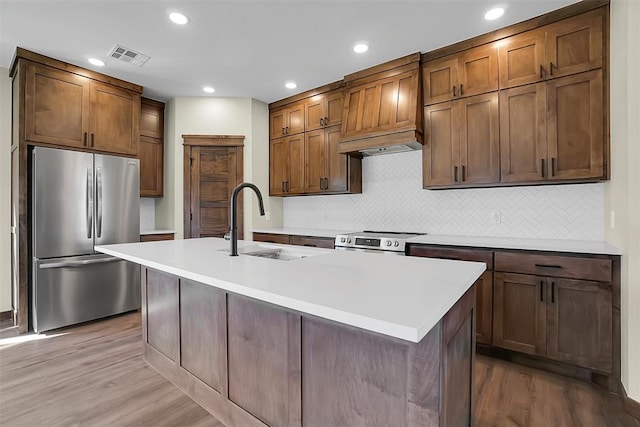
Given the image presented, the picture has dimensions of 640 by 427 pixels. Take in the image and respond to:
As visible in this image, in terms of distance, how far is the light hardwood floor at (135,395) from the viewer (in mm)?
1811

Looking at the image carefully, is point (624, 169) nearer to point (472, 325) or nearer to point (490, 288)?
→ point (490, 288)

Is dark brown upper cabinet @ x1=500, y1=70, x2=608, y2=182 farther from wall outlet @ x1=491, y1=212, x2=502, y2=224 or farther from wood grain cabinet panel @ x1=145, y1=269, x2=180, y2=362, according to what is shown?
wood grain cabinet panel @ x1=145, y1=269, x2=180, y2=362

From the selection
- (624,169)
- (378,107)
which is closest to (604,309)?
(624,169)

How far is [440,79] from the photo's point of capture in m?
3.05

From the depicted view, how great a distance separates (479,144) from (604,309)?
1531 mm

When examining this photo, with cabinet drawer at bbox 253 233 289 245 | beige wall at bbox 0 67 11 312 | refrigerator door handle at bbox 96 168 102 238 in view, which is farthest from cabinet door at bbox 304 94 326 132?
beige wall at bbox 0 67 11 312

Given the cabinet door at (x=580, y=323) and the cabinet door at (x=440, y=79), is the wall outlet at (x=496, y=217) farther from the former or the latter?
the cabinet door at (x=440, y=79)

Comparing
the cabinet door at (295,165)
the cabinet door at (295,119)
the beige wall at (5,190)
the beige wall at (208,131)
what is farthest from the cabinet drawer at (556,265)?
the beige wall at (5,190)

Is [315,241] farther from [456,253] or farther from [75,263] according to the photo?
[75,263]

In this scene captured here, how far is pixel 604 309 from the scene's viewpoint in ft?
6.84

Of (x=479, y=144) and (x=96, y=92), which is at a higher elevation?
(x=96, y=92)

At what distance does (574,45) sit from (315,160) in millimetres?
2670

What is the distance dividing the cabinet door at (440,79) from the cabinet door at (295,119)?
1.69m

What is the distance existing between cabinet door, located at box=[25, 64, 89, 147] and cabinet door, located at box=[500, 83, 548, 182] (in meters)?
4.20
